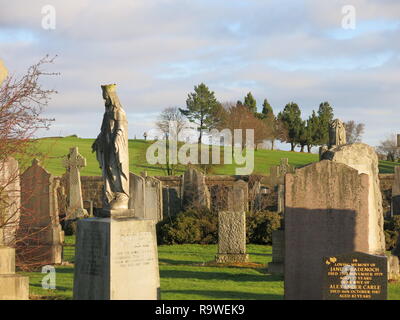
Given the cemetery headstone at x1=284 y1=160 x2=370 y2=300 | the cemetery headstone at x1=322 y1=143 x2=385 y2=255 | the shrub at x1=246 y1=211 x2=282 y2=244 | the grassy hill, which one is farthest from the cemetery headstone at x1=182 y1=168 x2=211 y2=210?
the grassy hill

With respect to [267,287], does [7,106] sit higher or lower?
higher

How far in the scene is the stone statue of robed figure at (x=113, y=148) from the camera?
11578 mm

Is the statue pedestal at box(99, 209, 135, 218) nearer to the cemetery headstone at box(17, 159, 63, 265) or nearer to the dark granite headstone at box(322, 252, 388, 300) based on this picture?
the dark granite headstone at box(322, 252, 388, 300)

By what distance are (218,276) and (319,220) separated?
4511 millimetres

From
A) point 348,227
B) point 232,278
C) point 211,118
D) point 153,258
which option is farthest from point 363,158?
point 211,118

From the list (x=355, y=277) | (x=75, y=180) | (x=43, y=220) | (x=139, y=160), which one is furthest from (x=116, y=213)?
(x=139, y=160)

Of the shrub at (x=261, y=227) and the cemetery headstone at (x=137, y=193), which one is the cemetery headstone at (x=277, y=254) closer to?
the cemetery headstone at (x=137, y=193)

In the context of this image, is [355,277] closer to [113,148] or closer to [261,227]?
[113,148]

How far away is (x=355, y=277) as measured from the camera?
11.0 meters

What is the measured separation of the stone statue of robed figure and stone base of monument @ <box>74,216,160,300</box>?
1.84ft

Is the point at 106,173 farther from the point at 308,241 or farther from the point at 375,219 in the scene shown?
the point at 375,219

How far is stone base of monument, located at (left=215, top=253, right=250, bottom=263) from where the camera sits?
1922cm
